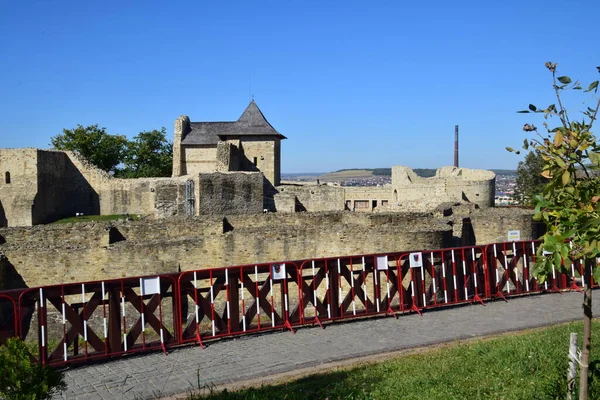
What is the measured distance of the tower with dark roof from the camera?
3559 centimetres

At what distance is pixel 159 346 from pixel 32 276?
23.7 feet

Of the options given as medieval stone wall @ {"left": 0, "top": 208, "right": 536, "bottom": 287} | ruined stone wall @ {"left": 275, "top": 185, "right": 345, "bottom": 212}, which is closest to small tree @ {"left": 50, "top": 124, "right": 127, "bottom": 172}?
ruined stone wall @ {"left": 275, "top": 185, "right": 345, "bottom": 212}

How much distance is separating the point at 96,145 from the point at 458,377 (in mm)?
50080

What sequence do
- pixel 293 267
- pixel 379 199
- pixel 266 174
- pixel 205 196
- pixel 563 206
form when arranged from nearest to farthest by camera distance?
1. pixel 563 206
2. pixel 293 267
3. pixel 205 196
4. pixel 266 174
5. pixel 379 199

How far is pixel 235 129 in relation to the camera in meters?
36.8

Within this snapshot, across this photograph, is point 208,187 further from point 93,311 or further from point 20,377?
point 20,377

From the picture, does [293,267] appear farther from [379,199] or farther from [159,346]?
[379,199]

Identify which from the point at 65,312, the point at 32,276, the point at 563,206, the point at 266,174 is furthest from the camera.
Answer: the point at 266,174

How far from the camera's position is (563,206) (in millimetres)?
5191

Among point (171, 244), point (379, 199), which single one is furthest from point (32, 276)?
point (379, 199)

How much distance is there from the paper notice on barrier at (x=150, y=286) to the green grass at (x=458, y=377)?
2.40 meters

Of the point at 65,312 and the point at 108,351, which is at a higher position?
the point at 65,312

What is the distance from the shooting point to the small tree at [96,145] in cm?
5156

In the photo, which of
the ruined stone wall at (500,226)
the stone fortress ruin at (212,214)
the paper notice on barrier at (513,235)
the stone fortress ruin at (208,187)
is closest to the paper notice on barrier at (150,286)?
the stone fortress ruin at (212,214)
